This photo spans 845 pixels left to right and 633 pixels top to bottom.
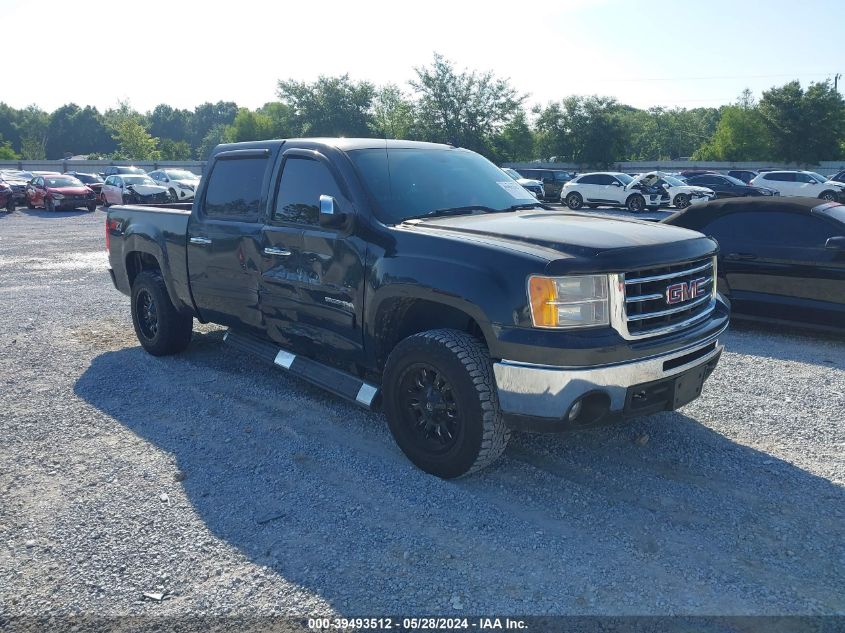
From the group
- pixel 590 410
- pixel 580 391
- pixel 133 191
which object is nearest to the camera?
pixel 580 391

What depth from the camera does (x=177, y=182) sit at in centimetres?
3045

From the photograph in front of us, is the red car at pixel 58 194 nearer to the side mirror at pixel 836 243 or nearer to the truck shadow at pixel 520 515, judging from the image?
the truck shadow at pixel 520 515

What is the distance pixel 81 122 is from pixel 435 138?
89.7m

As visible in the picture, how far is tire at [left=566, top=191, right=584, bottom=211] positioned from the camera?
29438 mm

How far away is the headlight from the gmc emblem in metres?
0.52

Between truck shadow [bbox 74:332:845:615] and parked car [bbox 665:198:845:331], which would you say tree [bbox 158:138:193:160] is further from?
truck shadow [bbox 74:332:845:615]

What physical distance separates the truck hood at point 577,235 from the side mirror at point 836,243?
3.57m

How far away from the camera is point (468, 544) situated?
3389 millimetres

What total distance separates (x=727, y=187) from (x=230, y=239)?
27.6m

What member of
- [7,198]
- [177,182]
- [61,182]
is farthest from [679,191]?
[7,198]

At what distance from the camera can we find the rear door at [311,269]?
445cm

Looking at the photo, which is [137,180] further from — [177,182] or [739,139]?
[739,139]

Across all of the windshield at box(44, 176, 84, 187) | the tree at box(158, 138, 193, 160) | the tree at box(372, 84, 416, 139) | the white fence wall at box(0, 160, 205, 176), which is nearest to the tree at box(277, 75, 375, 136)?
the tree at box(372, 84, 416, 139)

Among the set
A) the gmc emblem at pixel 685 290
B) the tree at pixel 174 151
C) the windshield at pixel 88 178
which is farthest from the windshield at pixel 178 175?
the tree at pixel 174 151
